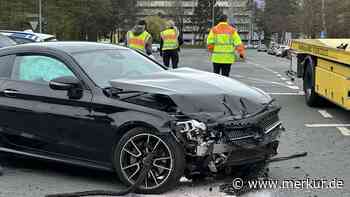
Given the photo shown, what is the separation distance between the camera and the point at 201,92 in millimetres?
5938

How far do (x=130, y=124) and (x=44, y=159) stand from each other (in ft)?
3.84

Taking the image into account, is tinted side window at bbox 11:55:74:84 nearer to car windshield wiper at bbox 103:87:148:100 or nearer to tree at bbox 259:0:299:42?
car windshield wiper at bbox 103:87:148:100

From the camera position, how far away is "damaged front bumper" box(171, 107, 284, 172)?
5539mm

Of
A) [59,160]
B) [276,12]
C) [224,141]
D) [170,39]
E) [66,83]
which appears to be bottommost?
[59,160]

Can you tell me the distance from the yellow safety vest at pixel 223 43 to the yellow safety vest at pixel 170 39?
12.4 ft

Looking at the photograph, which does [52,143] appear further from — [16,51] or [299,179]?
[299,179]

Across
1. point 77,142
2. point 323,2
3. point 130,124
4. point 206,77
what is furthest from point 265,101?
point 323,2

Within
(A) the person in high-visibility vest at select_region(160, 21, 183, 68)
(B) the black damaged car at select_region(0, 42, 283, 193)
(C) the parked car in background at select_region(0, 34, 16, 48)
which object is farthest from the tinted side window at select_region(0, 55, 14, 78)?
(A) the person in high-visibility vest at select_region(160, 21, 183, 68)

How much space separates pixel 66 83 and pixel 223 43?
6980 millimetres

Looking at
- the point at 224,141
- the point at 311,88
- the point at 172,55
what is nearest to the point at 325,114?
the point at 311,88

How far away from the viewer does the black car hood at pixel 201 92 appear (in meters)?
5.74

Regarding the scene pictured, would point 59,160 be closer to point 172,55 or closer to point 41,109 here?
point 41,109

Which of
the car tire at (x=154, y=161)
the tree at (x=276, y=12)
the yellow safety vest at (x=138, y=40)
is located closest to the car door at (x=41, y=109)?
the car tire at (x=154, y=161)

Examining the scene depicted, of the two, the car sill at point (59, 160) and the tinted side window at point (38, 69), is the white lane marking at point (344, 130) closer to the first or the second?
the car sill at point (59, 160)
